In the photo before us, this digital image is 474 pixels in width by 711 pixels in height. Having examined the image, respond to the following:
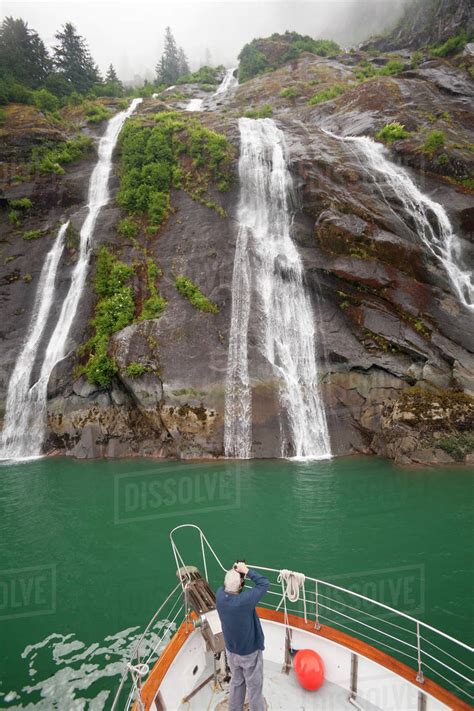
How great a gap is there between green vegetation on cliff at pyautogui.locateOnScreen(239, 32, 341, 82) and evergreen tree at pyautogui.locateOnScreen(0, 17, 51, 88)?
25.5 m

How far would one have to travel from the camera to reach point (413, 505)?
42.7 ft

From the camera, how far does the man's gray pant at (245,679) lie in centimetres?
432

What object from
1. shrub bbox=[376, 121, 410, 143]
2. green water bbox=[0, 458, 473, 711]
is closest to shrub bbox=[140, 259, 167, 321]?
green water bbox=[0, 458, 473, 711]

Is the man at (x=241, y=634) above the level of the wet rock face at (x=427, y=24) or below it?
below

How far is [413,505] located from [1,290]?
25.5m

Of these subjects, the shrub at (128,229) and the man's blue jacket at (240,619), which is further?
the shrub at (128,229)

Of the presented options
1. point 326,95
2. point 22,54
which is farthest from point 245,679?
point 22,54

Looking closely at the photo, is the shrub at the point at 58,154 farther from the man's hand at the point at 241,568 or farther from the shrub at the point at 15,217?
the man's hand at the point at 241,568

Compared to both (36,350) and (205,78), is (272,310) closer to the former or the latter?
(36,350)

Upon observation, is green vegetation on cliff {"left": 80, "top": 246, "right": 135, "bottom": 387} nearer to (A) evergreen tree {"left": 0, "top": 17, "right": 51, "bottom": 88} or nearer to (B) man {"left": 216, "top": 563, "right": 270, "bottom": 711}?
(B) man {"left": 216, "top": 563, "right": 270, "bottom": 711}

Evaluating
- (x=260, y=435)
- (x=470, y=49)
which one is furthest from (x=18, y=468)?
(x=470, y=49)

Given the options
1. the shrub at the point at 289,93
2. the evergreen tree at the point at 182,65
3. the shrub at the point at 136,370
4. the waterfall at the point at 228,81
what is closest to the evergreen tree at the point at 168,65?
the evergreen tree at the point at 182,65

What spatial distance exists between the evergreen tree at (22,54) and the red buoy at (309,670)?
52143 mm

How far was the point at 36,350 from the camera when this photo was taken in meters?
23.2
